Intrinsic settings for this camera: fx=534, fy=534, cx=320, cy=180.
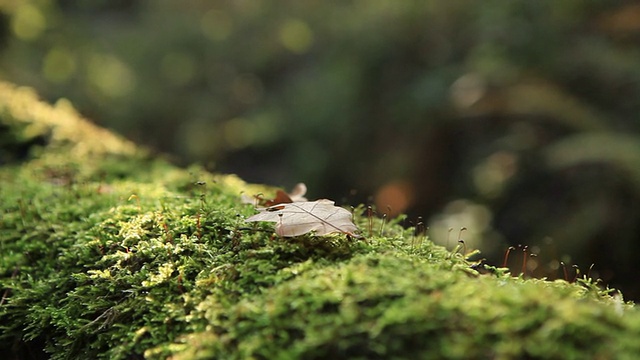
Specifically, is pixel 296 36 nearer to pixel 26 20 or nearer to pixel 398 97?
pixel 398 97

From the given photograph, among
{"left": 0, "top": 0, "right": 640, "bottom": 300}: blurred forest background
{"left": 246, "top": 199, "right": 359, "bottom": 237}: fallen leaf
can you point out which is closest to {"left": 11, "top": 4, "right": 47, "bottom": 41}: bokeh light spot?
{"left": 0, "top": 0, "right": 640, "bottom": 300}: blurred forest background

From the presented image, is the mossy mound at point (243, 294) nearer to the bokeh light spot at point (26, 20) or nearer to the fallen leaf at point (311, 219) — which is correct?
the fallen leaf at point (311, 219)

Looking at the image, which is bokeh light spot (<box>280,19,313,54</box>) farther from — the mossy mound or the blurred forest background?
the mossy mound

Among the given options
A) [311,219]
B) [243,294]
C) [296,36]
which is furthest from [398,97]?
[243,294]

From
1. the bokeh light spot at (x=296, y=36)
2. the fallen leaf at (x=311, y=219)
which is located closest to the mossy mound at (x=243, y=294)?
the fallen leaf at (x=311, y=219)

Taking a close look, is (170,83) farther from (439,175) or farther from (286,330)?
(286,330)

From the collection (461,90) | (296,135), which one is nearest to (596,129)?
(461,90)
